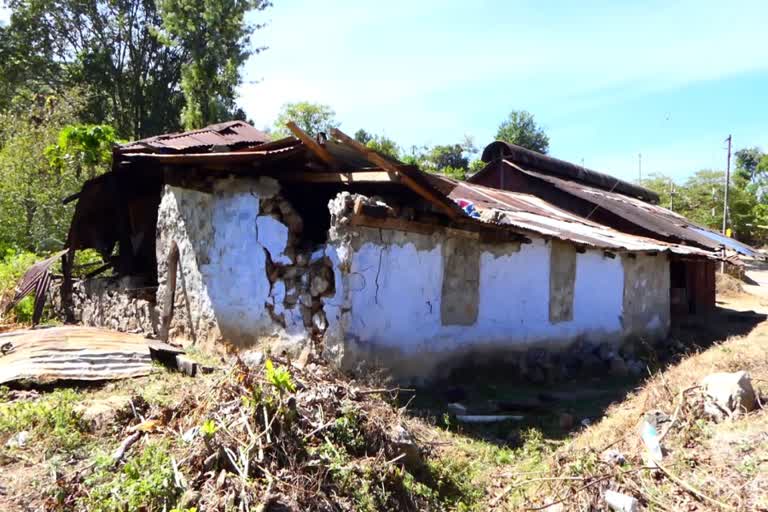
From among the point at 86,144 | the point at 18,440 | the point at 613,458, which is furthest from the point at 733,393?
the point at 86,144

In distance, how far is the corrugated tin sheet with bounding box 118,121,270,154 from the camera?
760 centimetres

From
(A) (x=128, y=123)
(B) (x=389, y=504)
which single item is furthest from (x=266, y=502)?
(A) (x=128, y=123)

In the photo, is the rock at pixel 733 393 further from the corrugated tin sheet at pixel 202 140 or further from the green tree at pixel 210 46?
the green tree at pixel 210 46

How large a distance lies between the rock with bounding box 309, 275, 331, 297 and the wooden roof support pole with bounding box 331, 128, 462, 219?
4.41 feet

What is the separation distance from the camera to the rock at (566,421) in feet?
20.7

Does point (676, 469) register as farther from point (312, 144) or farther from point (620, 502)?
point (312, 144)

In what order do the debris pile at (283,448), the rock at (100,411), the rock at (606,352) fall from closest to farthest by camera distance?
the debris pile at (283,448)
the rock at (100,411)
the rock at (606,352)

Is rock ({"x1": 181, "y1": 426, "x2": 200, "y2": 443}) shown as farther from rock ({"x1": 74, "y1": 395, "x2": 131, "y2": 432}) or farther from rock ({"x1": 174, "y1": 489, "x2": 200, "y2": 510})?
rock ({"x1": 74, "y1": 395, "x2": 131, "y2": 432})

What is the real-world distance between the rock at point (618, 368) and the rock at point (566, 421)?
2900 millimetres

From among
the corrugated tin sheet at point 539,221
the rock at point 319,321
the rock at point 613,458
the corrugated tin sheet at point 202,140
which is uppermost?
the corrugated tin sheet at point 202,140

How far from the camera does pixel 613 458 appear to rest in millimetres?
4508

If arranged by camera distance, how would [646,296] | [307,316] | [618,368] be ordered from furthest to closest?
[646,296] < [618,368] < [307,316]

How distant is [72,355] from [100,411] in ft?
5.04

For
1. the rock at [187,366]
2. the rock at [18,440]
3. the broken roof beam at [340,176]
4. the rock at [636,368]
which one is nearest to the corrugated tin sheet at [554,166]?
the rock at [636,368]
